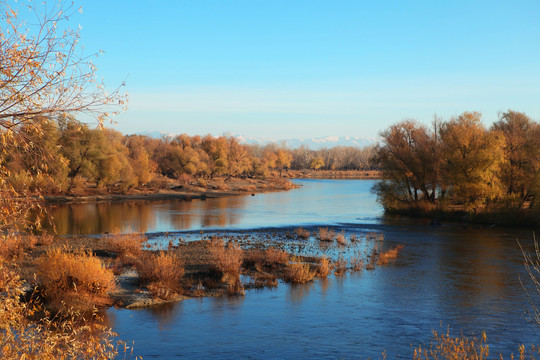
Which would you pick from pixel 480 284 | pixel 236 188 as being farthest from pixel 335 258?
pixel 236 188

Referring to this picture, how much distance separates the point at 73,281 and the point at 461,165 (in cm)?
3393

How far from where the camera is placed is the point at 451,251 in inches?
1019

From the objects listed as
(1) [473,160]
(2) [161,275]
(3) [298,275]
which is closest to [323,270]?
(3) [298,275]

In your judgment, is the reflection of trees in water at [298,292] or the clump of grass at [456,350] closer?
the clump of grass at [456,350]

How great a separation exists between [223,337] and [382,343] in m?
4.40

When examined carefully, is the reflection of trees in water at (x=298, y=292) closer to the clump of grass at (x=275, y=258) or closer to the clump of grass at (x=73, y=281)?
the clump of grass at (x=275, y=258)

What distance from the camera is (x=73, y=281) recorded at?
14.5 metres

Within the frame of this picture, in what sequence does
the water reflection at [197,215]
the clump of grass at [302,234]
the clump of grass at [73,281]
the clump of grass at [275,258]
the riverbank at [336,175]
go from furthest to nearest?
the riverbank at [336,175]
the water reflection at [197,215]
the clump of grass at [302,234]
the clump of grass at [275,258]
the clump of grass at [73,281]

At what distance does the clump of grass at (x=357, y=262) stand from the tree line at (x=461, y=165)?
63.2 ft

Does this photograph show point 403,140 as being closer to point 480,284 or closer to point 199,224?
point 199,224

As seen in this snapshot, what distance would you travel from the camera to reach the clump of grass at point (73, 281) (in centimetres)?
1409

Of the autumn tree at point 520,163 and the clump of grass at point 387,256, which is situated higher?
the autumn tree at point 520,163

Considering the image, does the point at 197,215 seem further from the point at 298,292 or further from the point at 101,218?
the point at 298,292

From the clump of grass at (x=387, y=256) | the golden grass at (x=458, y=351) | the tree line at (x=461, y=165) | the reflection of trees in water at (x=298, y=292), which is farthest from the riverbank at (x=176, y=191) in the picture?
the golden grass at (x=458, y=351)
